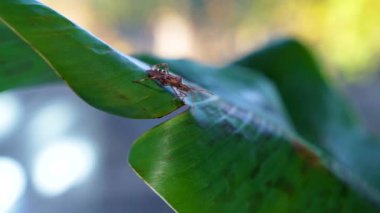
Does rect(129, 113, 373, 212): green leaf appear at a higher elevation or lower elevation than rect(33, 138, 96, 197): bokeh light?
higher

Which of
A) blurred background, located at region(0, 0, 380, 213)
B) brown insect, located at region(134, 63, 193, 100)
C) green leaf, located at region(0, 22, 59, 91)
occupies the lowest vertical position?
blurred background, located at region(0, 0, 380, 213)

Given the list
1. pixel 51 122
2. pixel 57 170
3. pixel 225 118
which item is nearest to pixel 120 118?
pixel 51 122

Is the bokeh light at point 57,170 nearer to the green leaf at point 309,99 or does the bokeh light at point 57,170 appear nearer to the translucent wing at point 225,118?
the translucent wing at point 225,118

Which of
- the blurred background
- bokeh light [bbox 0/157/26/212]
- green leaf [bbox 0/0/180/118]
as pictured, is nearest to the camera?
green leaf [bbox 0/0/180/118]

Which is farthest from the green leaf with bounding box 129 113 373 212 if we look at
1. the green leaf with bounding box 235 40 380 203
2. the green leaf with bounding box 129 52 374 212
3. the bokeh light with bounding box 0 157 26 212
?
the green leaf with bounding box 235 40 380 203

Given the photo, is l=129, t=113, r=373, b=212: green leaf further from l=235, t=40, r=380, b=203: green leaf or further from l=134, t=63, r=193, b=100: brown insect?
l=235, t=40, r=380, b=203: green leaf

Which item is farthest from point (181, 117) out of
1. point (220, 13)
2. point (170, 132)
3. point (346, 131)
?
point (220, 13)
